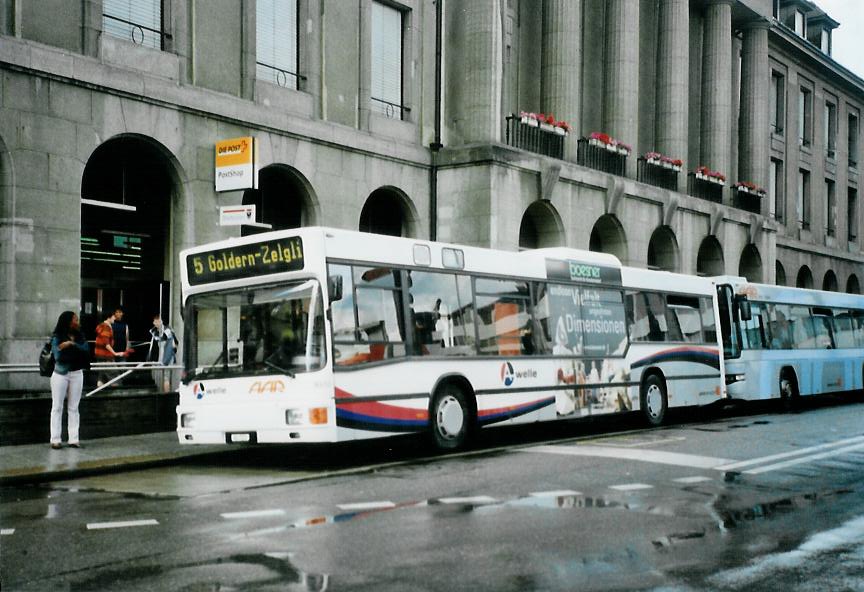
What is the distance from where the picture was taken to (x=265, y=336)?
42.2 feet

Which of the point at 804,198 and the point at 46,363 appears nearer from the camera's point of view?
the point at 46,363

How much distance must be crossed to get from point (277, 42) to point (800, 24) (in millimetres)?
36127

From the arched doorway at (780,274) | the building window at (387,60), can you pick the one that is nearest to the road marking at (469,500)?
the building window at (387,60)

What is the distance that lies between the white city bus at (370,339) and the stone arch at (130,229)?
210 inches

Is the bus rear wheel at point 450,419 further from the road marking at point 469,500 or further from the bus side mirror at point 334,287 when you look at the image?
the road marking at point 469,500

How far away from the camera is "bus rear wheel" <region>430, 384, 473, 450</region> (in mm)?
14336

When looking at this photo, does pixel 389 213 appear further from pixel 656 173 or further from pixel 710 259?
pixel 710 259

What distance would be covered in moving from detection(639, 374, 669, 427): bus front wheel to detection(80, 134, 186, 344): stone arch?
9.20 m

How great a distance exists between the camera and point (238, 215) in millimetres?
16922

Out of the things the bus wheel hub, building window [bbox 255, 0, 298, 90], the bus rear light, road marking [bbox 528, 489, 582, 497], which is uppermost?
building window [bbox 255, 0, 298, 90]

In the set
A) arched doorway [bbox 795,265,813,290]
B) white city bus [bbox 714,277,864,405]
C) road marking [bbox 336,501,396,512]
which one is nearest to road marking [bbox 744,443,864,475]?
road marking [bbox 336,501,396,512]

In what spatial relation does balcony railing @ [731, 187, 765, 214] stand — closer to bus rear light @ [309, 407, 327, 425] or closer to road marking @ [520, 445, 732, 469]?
road marking @ [520, 445, 732, 469]

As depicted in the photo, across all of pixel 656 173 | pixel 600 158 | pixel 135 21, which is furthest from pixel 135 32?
pixel 656 173

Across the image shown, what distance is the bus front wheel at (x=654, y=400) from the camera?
1912 cm
